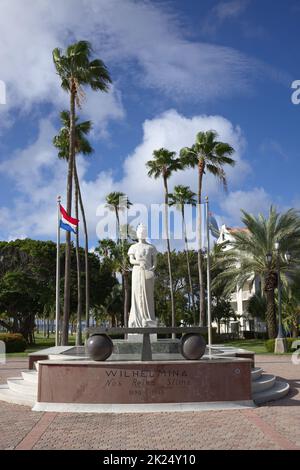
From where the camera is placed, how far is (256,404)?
33.5 ft

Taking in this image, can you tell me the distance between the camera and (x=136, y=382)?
31.1ft

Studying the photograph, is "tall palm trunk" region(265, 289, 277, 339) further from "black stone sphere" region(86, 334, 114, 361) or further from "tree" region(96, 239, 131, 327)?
"black stone sphere" region(86, 334, 114, 361)

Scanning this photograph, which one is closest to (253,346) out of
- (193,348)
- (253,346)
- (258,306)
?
(253,346)

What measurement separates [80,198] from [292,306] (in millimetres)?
21079

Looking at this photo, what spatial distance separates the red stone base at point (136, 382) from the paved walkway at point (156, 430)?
0.50 meters

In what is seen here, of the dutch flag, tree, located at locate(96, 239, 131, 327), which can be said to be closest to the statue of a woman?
the dutch flag

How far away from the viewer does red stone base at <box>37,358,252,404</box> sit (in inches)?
373

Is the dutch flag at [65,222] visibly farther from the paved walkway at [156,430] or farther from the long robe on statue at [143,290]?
the paved walkway at [156,430]

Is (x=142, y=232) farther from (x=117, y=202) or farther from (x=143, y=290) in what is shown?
(x=117, y=202)

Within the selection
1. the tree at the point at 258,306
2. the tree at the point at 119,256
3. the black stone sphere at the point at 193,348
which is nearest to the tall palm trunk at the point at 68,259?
the black stone sphere at the point at 193,348

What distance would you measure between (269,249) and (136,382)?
74.3 ft
